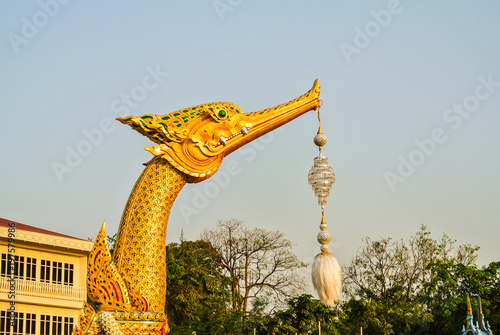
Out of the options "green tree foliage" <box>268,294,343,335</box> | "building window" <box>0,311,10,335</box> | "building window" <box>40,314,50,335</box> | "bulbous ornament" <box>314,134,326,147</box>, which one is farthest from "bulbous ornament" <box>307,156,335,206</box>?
"building window" <box>40,314,50,335</box>

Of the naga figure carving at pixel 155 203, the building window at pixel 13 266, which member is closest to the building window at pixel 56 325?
the building window at pixel 13 266

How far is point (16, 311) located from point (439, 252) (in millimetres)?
13063

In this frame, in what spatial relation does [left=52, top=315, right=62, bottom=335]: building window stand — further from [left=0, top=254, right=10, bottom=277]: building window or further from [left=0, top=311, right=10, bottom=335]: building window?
[left=0, top=254, right=10, bottom=277]: building window

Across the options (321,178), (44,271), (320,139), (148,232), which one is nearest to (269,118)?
(320,139)

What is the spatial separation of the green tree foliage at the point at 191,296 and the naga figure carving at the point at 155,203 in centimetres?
1340

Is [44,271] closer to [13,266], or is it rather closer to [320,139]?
[13,266]

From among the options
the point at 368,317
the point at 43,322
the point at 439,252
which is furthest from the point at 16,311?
the point at 439,252

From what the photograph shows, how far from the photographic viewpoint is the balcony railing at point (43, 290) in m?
16.8

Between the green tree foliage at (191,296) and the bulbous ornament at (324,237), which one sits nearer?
the bulbous ornament at (324,237)

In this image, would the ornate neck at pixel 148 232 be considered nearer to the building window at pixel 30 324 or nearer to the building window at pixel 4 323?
the building window at pixel 4 323

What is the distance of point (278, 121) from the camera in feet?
16.7

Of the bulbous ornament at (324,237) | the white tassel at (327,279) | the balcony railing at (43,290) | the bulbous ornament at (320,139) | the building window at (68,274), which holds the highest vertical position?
the building window at (68,274)

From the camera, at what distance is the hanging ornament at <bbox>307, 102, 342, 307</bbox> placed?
4992 mm

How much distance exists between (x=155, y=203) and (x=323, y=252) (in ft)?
4.56
